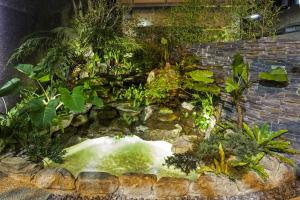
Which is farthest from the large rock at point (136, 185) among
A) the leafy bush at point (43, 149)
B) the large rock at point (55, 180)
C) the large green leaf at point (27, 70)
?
the large green leaf at point (27, 70)

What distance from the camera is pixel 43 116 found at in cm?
474

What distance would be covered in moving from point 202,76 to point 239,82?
88cm

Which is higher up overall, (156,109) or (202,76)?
(202,76)

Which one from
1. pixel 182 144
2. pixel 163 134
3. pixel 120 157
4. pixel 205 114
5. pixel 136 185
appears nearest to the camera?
pixel 136 185

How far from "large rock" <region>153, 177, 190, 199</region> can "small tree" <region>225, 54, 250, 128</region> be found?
1934 mm

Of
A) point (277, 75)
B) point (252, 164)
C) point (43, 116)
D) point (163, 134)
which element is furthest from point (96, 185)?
point (277, 75)

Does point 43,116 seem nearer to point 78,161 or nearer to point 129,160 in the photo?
point 78,161

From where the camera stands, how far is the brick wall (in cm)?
483

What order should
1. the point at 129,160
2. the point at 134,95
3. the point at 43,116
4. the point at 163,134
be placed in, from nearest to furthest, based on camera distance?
1. the point at 43,116
2. the point at 129,160
3. the point at 163,134
4. the point at 134,95

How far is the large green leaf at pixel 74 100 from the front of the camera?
4.91m

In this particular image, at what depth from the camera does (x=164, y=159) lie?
5227 mm

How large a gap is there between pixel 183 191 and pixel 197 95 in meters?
2.69

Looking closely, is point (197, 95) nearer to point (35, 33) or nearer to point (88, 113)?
point (88, 113)

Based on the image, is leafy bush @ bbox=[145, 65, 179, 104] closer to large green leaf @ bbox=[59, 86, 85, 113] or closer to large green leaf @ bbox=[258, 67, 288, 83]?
large green leaf @ bbox=[59, 86, 85, 113]
